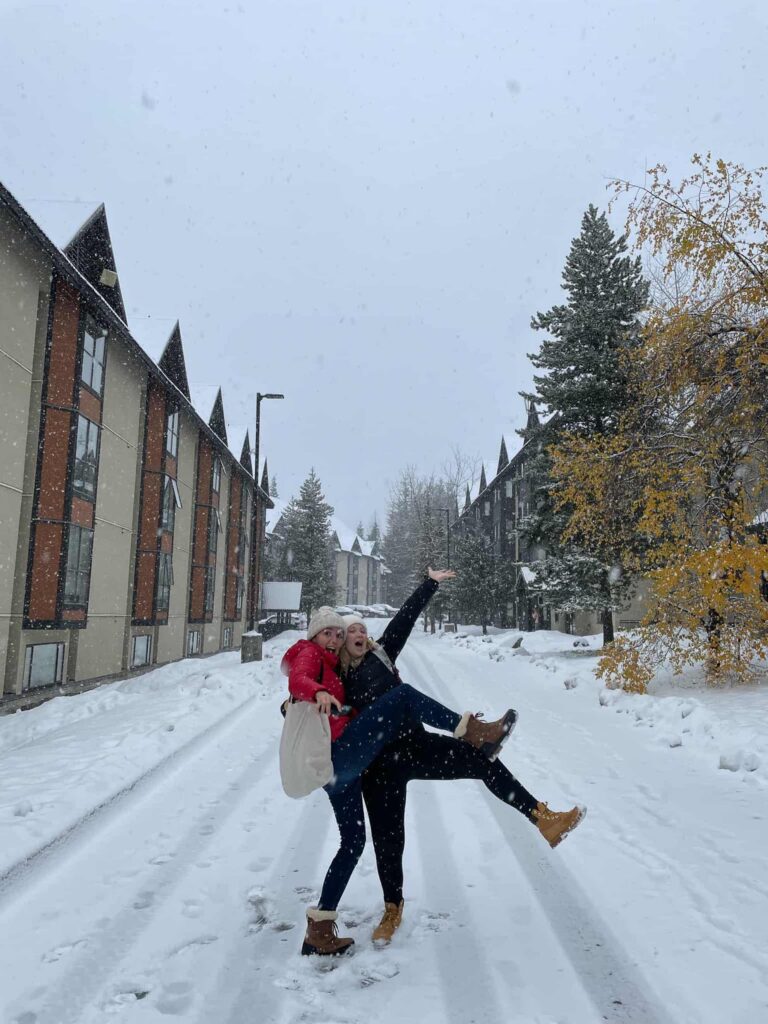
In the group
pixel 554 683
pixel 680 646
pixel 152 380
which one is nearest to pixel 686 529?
pixel 680 646

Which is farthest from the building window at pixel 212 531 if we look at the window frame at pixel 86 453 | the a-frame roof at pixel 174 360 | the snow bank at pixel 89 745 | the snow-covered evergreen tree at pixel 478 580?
the snow-covered evergreen tree at pixel 478 580

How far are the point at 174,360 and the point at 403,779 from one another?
23.5 m

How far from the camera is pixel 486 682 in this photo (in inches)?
567

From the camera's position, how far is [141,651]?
2117cm

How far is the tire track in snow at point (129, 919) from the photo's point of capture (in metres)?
2.70

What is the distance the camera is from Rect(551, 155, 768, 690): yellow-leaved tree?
9289 mm

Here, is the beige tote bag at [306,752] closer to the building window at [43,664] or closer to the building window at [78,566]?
the building window at [43,664]

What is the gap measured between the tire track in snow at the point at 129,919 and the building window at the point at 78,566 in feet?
37.3

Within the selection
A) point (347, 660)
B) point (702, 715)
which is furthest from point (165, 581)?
point (347, 660)

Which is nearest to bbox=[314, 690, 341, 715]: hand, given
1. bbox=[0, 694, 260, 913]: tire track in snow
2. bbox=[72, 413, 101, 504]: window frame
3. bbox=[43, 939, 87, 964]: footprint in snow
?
bbox=[43, 939, 87, 964]: footprint in snow

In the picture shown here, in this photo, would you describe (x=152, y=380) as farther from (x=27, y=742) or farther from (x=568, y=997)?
(x=568, y=997)

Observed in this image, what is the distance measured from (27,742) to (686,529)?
10963 millimetres

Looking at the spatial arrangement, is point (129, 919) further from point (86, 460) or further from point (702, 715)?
point (86, 460)

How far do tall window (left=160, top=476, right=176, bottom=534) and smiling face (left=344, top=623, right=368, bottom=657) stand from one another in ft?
68.0
